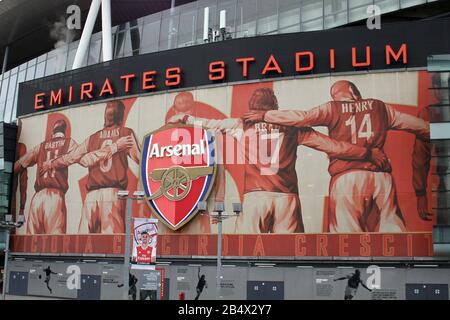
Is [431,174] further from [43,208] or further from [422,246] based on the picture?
[43,208]

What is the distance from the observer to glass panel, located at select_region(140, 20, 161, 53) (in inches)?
1847

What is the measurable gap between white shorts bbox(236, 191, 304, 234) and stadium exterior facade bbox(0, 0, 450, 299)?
86mm

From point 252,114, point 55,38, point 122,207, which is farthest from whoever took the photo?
point 55,38

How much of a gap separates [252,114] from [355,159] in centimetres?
721

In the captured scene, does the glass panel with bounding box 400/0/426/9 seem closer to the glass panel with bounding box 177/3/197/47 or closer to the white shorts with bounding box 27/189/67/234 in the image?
the glass panel with bounding box 177/3/197/47

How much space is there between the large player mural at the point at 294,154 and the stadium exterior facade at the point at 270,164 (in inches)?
3.3

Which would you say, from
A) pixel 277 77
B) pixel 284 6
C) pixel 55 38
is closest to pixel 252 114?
pixel 277 77

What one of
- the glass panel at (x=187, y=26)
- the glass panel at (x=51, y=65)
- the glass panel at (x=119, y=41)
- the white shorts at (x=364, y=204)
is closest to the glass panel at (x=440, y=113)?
the white shorts at (x=364, y=204)

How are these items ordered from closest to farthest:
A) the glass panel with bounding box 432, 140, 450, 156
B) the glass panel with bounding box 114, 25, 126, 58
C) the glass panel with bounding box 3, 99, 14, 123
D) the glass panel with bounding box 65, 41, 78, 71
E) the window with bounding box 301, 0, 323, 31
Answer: the glass panel with bounding box 432, 140, 450, 156, the window with bounding box 301, 0, 323, 31, the glass panel with bounding box 114, 25, 126, 58, the glass panel with bounding box 65, 41, 78, 71, the glass panel with bounding box 3, 99, 14, 123

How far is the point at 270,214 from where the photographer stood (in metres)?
34.4

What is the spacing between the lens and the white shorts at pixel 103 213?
39.5 metres

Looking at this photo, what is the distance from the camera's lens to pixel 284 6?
138 ft

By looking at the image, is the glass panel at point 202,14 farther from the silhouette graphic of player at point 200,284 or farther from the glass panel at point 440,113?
the glass panel at point 440,113

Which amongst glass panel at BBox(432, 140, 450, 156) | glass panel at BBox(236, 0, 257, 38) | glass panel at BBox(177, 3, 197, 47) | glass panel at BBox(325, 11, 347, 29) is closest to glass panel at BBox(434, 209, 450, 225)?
glass panel at BBox(432, 140, 450, 156)
